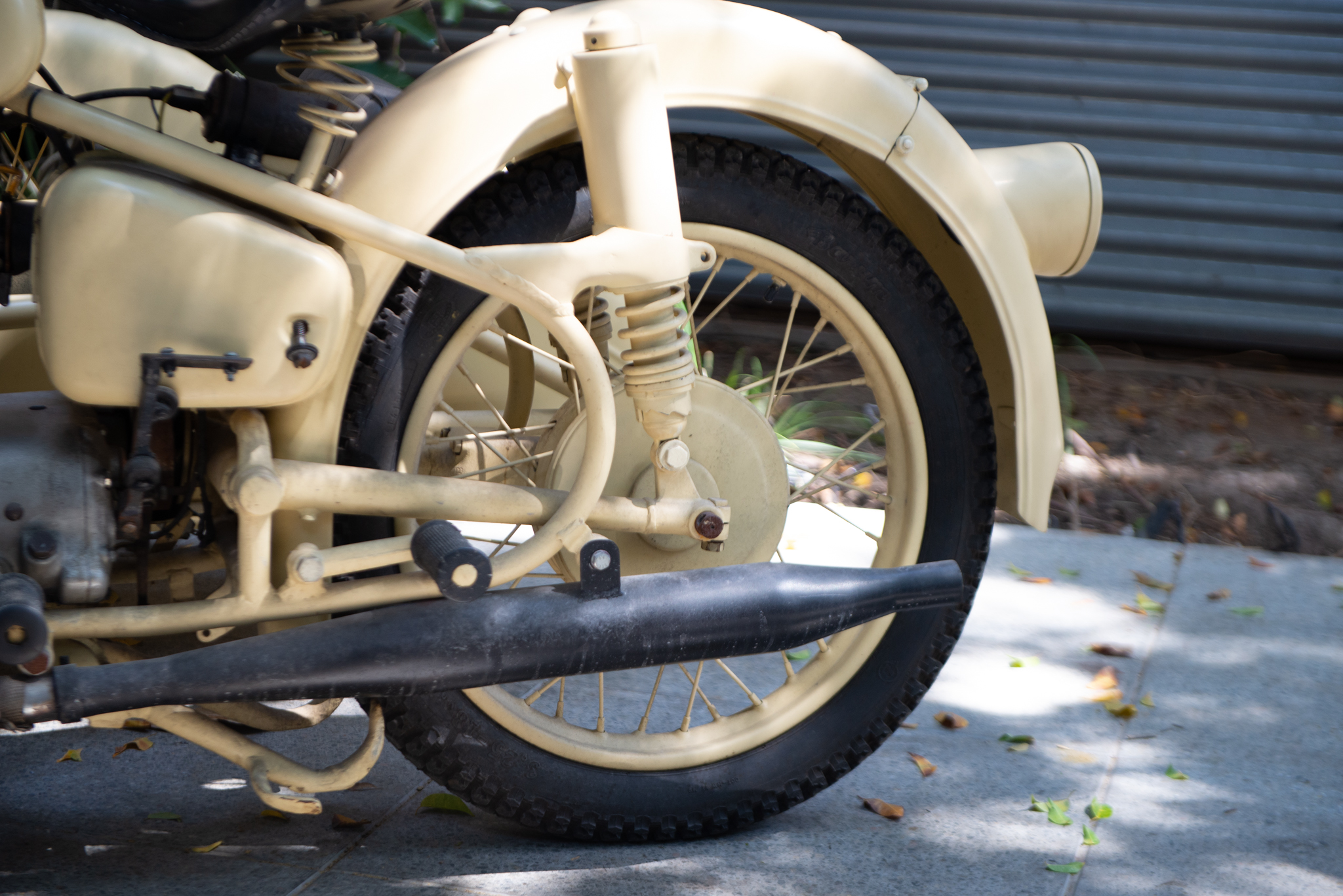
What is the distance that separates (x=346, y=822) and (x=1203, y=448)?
10.7ft

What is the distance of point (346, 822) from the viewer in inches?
77.9

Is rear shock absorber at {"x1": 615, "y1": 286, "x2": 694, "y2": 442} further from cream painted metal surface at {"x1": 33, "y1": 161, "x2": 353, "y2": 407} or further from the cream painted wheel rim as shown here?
cream painted metal surface at {"x1": 33, "y1": 161, "x2": 353, "y2": 407}

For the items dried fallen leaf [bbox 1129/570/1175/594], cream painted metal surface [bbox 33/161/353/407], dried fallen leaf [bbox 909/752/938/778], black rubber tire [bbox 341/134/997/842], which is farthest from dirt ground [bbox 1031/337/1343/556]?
cream painted metal surface [bbox 33/161/353/407]

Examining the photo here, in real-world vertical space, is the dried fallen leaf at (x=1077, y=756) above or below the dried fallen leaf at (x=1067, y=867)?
above

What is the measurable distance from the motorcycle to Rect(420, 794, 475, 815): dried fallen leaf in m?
0.25

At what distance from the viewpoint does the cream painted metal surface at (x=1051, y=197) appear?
2.00 meters

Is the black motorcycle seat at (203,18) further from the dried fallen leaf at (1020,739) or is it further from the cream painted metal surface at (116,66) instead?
the dried fallen leaf at (1020,739)

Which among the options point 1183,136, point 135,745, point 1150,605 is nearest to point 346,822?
point 135,745

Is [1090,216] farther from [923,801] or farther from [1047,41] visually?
[1047,41]

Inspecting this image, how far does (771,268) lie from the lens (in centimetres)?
185

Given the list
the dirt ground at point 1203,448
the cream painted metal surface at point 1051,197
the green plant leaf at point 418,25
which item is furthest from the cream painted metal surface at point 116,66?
the dirt ground at point 1203,448

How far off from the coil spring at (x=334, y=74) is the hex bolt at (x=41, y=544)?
59 centimetres

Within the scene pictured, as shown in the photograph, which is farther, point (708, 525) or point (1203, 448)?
point (1203, 448)

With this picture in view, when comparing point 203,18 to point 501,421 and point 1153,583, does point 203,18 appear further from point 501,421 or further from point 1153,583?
point 1153,583
